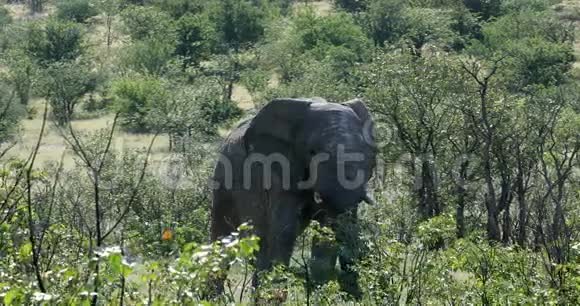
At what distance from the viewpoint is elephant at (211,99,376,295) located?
13.2 meters

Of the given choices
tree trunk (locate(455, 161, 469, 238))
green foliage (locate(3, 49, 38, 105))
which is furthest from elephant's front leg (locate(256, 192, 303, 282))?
green foliage (locate(3, 49, 38, 105))

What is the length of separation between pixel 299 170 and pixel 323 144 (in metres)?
0.63

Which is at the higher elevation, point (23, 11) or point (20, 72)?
point (23, 11)

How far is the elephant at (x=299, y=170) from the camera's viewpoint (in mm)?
13172

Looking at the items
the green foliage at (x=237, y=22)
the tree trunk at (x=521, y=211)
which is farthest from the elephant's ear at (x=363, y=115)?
the green foliage at (x=237, y=22)

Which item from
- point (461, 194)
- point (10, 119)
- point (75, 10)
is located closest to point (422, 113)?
point (461, 194)

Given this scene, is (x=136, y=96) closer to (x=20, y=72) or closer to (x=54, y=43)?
(x=20, y=72)

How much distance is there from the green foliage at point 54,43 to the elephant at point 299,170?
5128cm

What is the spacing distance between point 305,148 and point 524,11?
61409mm

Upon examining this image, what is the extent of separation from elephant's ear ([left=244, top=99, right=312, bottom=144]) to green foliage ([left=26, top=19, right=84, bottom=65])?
169 feet

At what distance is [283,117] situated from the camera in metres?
14.2

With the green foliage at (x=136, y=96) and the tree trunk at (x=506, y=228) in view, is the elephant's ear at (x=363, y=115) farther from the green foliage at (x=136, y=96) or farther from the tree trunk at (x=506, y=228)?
the green foliage at (x=136, y=96)

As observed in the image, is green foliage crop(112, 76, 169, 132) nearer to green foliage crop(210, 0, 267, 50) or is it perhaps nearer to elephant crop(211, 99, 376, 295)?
green foliage crop(210, 0, 267, 50)

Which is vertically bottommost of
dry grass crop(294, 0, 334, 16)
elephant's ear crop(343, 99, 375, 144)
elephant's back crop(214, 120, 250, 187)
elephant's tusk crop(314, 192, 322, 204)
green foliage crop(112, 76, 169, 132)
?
green foliage crop(112, 76, 169, 132)
